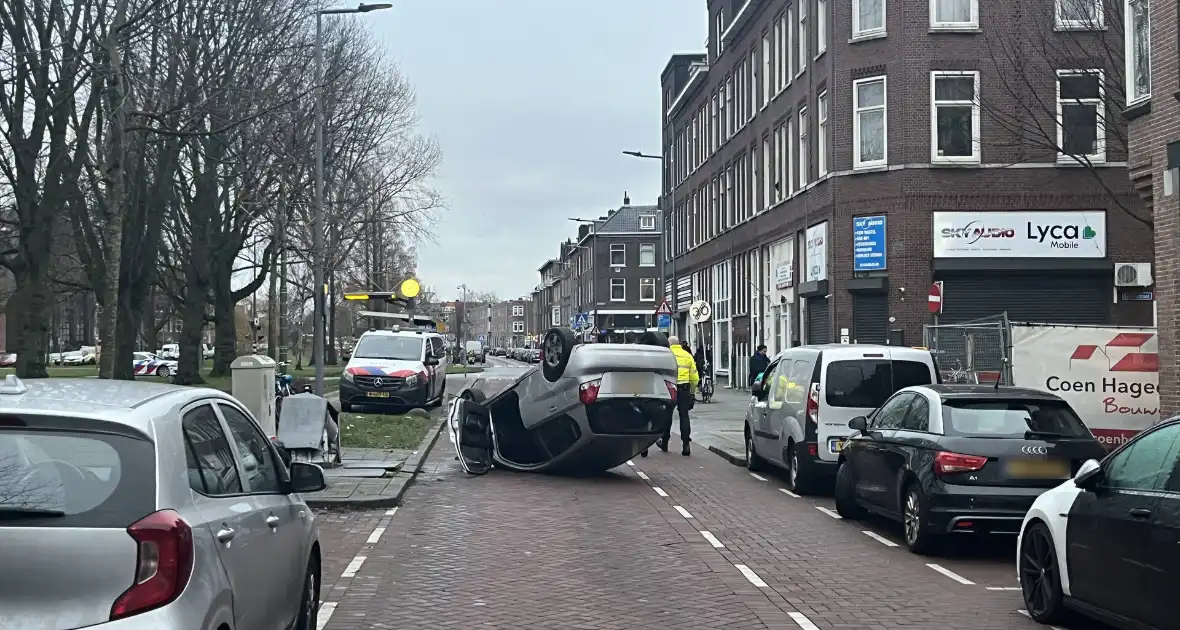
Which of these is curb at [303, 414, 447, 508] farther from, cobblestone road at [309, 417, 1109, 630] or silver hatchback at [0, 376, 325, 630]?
silver hatchback at [0, 376, 325, 630]

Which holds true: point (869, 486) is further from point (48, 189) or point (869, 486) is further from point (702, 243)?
point (702, 243)

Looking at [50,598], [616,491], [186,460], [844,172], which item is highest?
[844,172]

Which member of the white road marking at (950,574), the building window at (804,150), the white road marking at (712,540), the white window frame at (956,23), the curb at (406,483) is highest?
the white window frame at (956,23)

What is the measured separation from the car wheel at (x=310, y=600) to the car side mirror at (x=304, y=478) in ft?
1.85

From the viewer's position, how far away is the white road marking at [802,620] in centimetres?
754

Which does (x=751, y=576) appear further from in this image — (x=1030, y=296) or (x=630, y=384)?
(x=1030, y=296)

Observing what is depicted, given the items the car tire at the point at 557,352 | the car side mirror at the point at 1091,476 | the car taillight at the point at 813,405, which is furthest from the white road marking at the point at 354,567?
the car taillight at the point at 813,405

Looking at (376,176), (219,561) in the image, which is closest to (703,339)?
(376,176)

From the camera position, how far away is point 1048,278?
105ft

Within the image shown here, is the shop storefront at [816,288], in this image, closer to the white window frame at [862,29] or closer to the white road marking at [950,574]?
the white window frame at [862,29]

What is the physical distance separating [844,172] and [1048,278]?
623cm

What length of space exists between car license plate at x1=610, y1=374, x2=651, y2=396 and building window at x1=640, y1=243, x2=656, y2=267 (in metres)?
80.7

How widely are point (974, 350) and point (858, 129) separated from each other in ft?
54.1

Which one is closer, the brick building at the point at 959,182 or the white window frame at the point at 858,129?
the brick building at the point at 959,182
